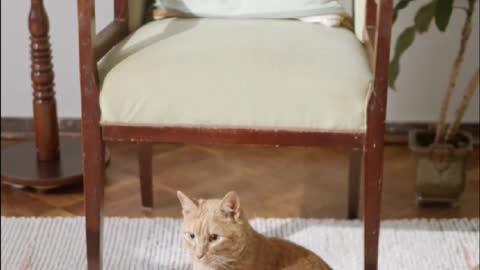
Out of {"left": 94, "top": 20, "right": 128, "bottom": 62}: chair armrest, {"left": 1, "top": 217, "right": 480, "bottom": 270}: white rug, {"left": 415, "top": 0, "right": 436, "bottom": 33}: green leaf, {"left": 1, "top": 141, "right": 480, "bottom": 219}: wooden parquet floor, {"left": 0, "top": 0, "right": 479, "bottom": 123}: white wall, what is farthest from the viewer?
{"left": 0, "top": 0, "right": 479, "bottom": 123}: white wall

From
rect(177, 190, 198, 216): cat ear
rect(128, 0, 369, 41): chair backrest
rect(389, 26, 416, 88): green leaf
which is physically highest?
rect(128, 0, 369, 41): chair backrest

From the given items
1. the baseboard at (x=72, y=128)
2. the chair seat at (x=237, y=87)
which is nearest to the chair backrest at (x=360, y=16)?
the chair seat at (x=237, y=87)

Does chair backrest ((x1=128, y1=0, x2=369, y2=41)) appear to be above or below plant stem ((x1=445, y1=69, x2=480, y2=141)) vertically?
above

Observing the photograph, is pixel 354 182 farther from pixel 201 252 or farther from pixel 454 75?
pixel 201 252

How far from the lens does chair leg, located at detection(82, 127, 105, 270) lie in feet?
4.50

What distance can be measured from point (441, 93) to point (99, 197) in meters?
1.11

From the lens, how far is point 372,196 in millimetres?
1369

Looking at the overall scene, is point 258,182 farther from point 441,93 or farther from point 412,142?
point 441,93

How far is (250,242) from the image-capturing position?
4.45ft

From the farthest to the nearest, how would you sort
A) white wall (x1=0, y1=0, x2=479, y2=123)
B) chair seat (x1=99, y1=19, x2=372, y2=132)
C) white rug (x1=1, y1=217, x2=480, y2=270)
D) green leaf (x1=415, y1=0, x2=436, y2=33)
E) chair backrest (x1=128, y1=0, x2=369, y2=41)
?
white wall (x1=0, y1=0, x2=479, y2=123) → green leaf (x1=415, y1=0, x2=436, y2=33) → white rug (x1=1, y1=217, x2=480, y2=270) → chair backrest (x1=128, y1=0, x2=369, y2=41) → chair seat (x1=99, y1=19, x2=372, y2=132)

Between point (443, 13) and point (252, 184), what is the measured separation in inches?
23.7

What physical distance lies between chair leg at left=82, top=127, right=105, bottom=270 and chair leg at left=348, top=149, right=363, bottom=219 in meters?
0.57

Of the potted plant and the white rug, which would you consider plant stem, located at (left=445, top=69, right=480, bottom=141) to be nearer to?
the potted plant

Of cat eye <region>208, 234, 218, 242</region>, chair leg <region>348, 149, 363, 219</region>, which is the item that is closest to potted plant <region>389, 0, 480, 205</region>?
chair leg <region>348, 149, 363, 219</region>
